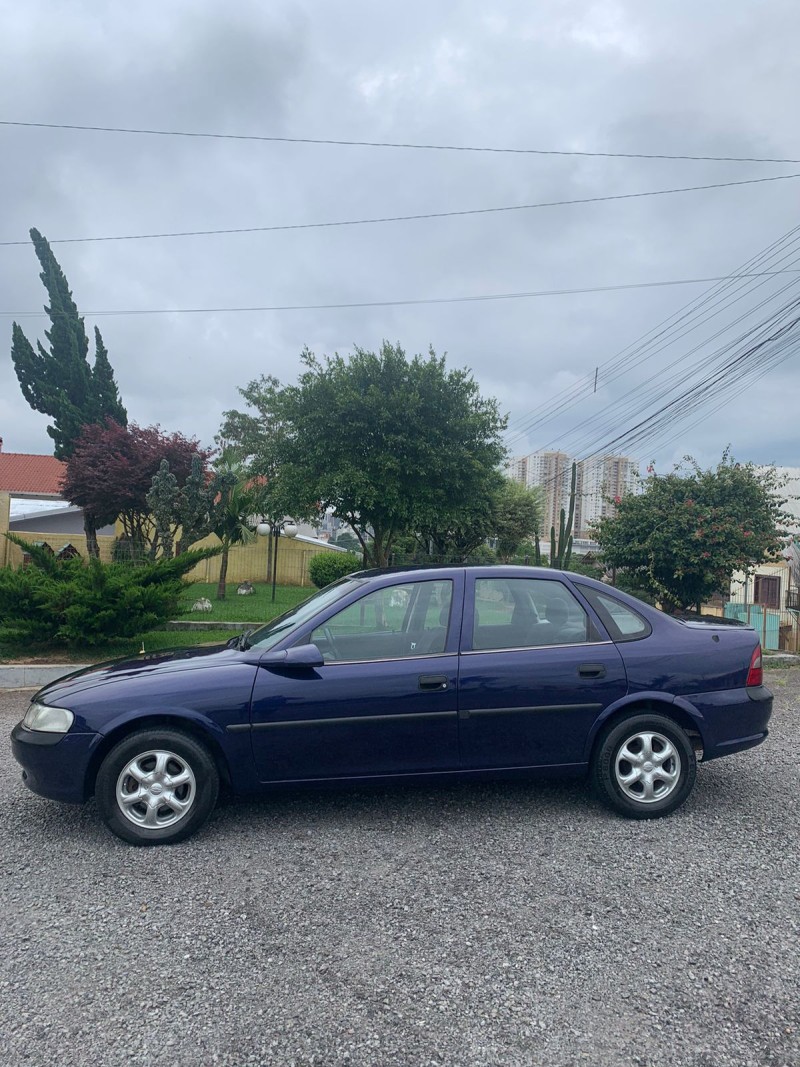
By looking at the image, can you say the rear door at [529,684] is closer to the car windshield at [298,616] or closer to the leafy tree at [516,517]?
the car windshield at [298,616]

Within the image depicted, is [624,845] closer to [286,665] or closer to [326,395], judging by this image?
[286,665]

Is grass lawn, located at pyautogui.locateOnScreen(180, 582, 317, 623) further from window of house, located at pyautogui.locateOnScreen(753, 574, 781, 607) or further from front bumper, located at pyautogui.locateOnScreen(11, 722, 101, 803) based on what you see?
window of house, located at pyautogui.locateOnScreen(753, 574, 781, 607)

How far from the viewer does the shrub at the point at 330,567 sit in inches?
857

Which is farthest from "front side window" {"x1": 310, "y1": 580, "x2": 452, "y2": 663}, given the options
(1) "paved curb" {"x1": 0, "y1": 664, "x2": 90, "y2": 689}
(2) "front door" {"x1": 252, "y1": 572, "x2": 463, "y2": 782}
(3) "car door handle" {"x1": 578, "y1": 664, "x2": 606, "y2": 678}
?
(1) "paved curb" {"x1": 0, "y1": 664, "x2": 90, "y2": 689}

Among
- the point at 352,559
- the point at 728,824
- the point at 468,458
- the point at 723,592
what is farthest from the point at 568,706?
the point at 352,559

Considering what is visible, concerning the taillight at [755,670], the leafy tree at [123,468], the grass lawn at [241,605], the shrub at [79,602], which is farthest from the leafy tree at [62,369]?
the taillight at [755,670]

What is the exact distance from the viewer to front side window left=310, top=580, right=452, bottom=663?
13.8 feet

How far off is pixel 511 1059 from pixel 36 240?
32.4 meters

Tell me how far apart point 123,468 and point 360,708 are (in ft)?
59.1

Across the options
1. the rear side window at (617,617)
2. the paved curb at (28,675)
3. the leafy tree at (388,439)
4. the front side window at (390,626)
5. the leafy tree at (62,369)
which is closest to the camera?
the front side window at (390,626)

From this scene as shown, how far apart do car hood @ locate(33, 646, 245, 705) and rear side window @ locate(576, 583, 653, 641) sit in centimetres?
218

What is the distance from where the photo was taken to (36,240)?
92.0 feet

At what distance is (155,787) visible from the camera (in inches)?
152

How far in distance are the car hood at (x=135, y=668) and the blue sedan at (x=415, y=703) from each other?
2cm
